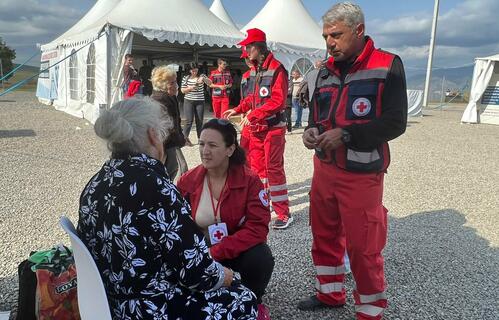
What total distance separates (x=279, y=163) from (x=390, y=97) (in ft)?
6.34

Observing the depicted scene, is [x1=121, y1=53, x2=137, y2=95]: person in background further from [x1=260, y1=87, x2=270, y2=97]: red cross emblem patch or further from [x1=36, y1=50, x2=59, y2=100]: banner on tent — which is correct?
[x1=36, y1=50, x2=59, y2=100]: banner on tent

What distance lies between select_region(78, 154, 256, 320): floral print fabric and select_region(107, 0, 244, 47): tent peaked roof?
8.75 meters

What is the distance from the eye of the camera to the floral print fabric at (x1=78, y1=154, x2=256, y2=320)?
1442 mm

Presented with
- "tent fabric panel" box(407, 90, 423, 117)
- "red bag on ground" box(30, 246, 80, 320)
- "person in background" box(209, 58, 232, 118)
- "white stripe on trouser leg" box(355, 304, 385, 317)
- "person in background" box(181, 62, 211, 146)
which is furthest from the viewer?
"tent fabric panel" box(407, 90, 423, 117)

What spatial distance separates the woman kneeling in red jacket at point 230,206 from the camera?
2.33 metres

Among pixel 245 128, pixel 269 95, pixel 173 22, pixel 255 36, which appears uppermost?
pixel 173 22

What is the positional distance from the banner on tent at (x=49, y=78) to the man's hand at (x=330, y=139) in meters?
14.7

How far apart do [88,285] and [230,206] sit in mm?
1085

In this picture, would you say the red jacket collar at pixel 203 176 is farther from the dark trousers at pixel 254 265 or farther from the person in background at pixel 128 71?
the person in background at pixel 128 71

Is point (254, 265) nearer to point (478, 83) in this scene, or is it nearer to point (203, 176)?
point (203, 176)

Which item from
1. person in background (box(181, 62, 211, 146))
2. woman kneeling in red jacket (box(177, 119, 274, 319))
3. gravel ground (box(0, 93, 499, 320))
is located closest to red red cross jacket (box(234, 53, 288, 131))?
gravel ground (box(0, 93, 499, 320))

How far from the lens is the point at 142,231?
1.43m

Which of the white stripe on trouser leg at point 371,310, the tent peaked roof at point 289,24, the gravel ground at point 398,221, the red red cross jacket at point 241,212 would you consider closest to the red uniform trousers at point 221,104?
the gravel ground at point 398,221

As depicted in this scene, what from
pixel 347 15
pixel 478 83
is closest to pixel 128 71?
pixel 347 15
